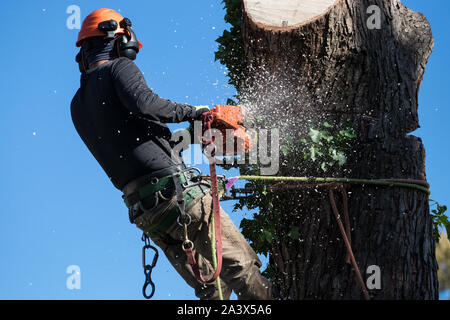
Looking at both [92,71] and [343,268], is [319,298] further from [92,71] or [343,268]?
[92,71]

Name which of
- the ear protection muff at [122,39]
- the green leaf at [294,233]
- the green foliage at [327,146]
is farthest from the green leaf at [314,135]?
→ the ear protection muff at [122,39]

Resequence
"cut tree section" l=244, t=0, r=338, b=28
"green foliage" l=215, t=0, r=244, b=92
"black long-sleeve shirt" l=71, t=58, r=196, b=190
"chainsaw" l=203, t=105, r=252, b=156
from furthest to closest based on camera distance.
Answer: "green foliage" l=215, t=0, r=244, b=92, "cut tree section" l=244, t=0, r=338, b=28, "chainsaw" l=203, t=105, r=252, b=156, "black long-sleeve shirt" l=71, t=58, r=196, b=190

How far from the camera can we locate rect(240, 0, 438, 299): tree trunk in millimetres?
3746

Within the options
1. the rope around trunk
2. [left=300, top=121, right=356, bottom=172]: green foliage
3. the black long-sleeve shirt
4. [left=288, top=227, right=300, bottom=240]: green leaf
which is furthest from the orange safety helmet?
[left=288, top=227, right=300, bottom=240]: green leaf

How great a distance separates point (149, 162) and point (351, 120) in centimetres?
144

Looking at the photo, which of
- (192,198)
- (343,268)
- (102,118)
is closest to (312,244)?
(343,268)

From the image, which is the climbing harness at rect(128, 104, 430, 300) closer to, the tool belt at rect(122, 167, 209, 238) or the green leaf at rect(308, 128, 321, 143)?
the tool belt at rect(122, 167, 209, 238)

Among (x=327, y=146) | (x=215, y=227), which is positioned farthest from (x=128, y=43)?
(x=327, y=146)

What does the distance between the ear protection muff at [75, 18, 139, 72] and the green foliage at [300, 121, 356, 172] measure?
1.29m

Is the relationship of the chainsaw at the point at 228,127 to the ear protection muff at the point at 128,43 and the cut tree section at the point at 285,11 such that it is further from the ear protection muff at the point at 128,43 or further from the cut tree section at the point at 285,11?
the cut tree section at the point at 285,11

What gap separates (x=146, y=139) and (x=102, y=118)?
304mm

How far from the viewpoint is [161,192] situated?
11.5 ft

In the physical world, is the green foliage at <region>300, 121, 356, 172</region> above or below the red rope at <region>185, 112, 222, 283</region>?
above

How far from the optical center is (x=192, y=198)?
140 inches
